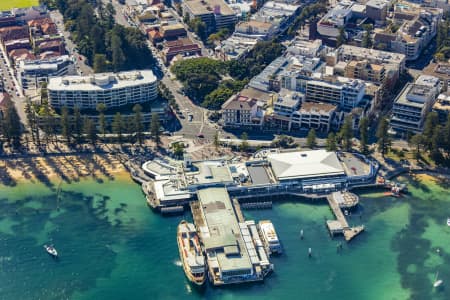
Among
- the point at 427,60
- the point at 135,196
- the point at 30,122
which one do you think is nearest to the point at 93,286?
the point at 135,196

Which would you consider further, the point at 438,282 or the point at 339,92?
the point at 339,92

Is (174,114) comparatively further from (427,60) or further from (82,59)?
(427,60)

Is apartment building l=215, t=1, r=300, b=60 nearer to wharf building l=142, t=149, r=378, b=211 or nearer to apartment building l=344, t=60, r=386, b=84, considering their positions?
apartment building l=344, t=60, r=386, b=84

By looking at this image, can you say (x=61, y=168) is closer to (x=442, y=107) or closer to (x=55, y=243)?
(x=55, y=243)

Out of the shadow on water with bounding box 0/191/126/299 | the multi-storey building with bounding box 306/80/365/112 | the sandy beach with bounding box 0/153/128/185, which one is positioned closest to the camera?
the shadow on water with bounding box 0/191/126/299

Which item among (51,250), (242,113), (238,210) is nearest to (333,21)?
(242,113)

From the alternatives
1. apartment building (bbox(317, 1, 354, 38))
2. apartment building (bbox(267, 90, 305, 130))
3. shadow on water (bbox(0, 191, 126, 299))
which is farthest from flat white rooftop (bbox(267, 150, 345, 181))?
apartment building (bbox(317, 1, 354, 38))
